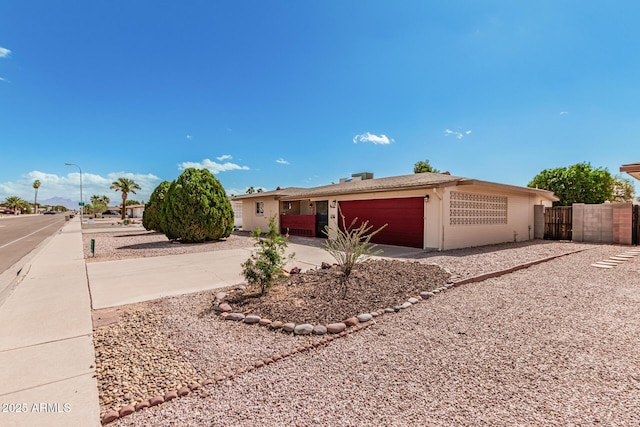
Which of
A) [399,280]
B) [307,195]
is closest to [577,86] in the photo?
[399,280]

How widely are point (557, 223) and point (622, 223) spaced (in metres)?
2.55

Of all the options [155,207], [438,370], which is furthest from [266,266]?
[155,207]

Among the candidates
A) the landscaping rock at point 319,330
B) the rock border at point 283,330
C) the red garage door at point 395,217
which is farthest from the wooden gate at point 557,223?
the landscaping rock at point 319,330

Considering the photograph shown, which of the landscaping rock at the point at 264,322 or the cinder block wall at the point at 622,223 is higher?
the cinder block wall at the point at 622,223

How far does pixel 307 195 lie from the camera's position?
1688 centimetres

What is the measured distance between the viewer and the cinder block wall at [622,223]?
41.3ft

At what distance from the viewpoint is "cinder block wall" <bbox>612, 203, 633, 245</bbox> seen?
1259 cm

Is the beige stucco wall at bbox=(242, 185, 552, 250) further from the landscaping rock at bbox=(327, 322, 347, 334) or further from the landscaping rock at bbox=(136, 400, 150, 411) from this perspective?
the landscaping rock at bbox=(136, 400, 150, 411)

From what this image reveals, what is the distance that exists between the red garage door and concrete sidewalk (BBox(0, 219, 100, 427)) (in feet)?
35.5

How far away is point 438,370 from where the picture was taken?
2.82m

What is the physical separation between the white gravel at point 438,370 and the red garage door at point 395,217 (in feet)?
22.4

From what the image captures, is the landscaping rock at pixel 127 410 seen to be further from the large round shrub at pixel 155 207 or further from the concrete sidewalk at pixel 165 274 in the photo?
the large round shrub at pixel 155 207

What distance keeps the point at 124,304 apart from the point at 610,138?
25921mm

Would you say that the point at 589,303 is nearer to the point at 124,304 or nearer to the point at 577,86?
the point at 124,304
